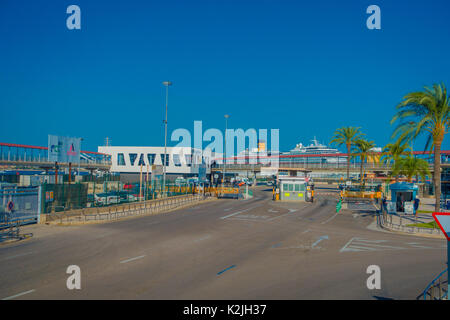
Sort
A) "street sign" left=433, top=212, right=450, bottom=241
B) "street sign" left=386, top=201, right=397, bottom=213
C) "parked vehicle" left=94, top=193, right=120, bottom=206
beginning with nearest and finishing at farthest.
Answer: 1. "street sign" left=433, top=212, right=450, bottom=241
2. "parked vehicle" left=94, top=193, right=120, bottom=206
3. "street sign" left=386, top=201, right=397, bottom=213

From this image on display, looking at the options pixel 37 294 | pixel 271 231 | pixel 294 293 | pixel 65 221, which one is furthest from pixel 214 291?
pixel 65 221

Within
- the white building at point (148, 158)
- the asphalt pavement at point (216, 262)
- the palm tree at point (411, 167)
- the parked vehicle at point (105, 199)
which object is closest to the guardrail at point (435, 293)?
the asphalt pavement at point (216, 262)

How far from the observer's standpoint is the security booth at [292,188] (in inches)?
1662

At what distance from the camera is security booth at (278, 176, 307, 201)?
4222 centimetres

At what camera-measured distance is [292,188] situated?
4288cm

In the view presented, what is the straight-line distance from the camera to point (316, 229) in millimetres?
21984

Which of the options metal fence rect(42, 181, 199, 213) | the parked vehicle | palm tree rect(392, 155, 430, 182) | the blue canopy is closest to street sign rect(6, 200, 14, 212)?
metal fence rect(42, 181, 199, 213)

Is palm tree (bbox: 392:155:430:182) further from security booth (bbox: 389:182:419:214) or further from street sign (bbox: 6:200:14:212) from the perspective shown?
street sign (bbox: 6:200:14:212)

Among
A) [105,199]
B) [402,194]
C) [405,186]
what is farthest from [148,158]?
[405,186]

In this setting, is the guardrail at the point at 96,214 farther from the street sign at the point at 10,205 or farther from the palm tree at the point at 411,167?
the palm tree at the point at 411,167

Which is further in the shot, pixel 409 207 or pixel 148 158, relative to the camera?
pixel 148 158

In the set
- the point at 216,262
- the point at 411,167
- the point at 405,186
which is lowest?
the point at 216,262

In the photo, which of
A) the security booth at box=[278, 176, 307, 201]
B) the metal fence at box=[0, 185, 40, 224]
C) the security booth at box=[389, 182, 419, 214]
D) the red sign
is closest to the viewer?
the red sign

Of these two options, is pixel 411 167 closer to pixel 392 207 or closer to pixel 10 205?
pixel 392 207
